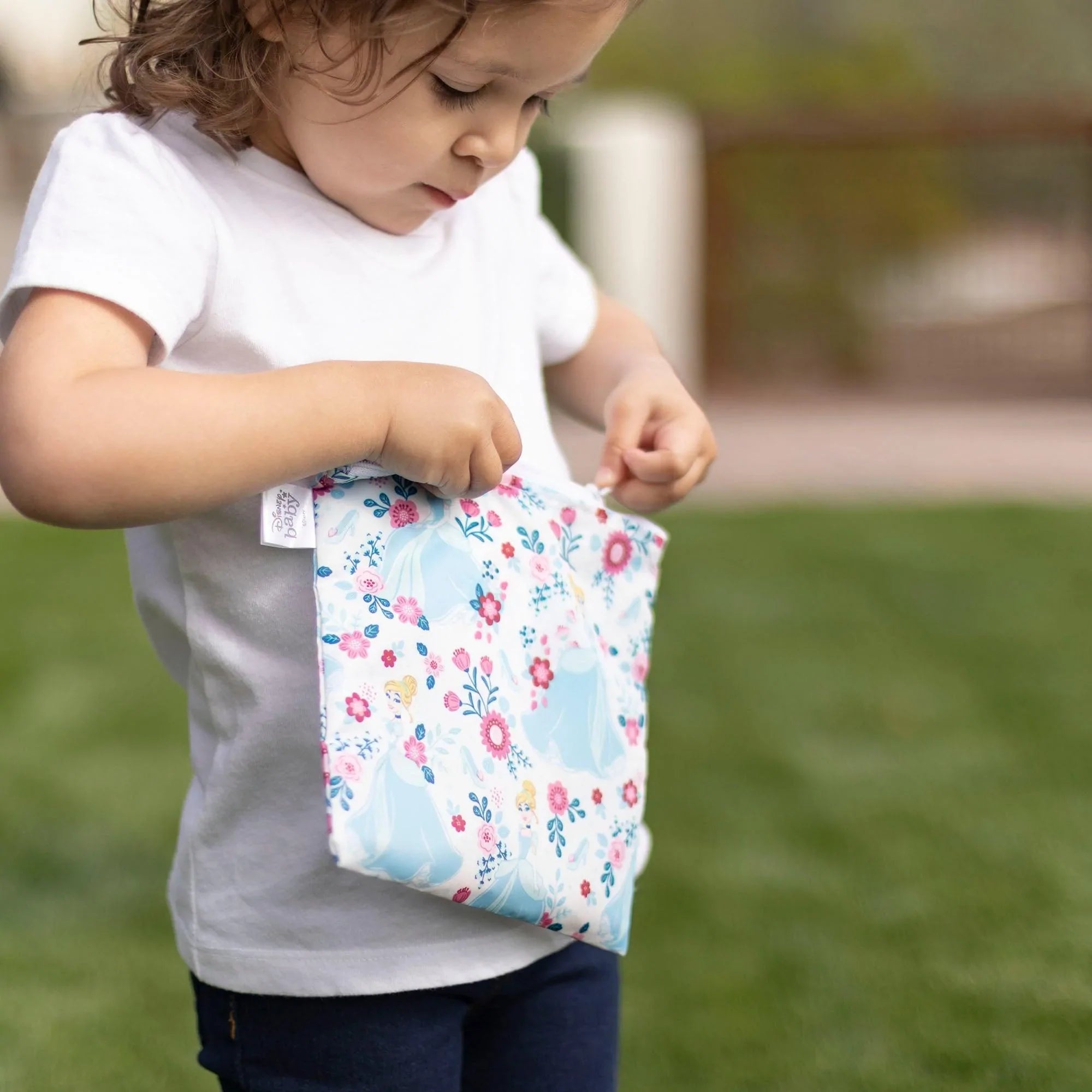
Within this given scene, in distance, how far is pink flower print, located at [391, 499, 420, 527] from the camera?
4.16 feet

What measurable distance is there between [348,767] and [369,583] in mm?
149

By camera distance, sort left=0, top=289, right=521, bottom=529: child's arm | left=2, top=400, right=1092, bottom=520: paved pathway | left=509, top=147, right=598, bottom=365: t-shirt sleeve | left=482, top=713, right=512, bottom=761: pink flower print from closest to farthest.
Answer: left=0, top=289, right=521, bottom=529: child's arm
left=482, top=713, right=512, bottom=761: pink flower print
left=509, top=147, right=598, bottom=365: t-shirt sleeve
left=2, top=400, right=1092, bottom=520: paved pathway

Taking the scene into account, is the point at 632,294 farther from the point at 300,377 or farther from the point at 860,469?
the point at 300,377

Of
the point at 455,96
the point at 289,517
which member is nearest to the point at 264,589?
the point at 289,517

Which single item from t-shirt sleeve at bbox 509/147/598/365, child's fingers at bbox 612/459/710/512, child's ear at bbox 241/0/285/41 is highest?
child's ear at bbox 241/0/285/41

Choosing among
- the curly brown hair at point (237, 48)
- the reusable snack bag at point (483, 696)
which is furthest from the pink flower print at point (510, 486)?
the curly brown hair at point (237, 48)

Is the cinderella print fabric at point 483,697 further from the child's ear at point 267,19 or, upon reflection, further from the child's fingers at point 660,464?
the child's ear at point 267,19

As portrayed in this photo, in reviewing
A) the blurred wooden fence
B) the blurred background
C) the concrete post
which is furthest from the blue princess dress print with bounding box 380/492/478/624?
the blurred wooden fence

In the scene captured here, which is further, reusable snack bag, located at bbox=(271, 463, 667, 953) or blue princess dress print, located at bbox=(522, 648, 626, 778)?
blue princess dress print, located at bbox=(522, 648, 626, 778)

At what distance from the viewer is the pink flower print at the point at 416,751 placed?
123 cm

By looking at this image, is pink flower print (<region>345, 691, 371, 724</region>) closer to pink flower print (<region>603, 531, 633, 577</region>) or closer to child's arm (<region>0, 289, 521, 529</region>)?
child's arm (<region>0, 289, 521, 529</region>)

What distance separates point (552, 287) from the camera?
62.7 inches

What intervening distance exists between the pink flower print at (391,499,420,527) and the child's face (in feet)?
0.80

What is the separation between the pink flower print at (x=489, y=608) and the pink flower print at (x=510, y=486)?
0.30ft
